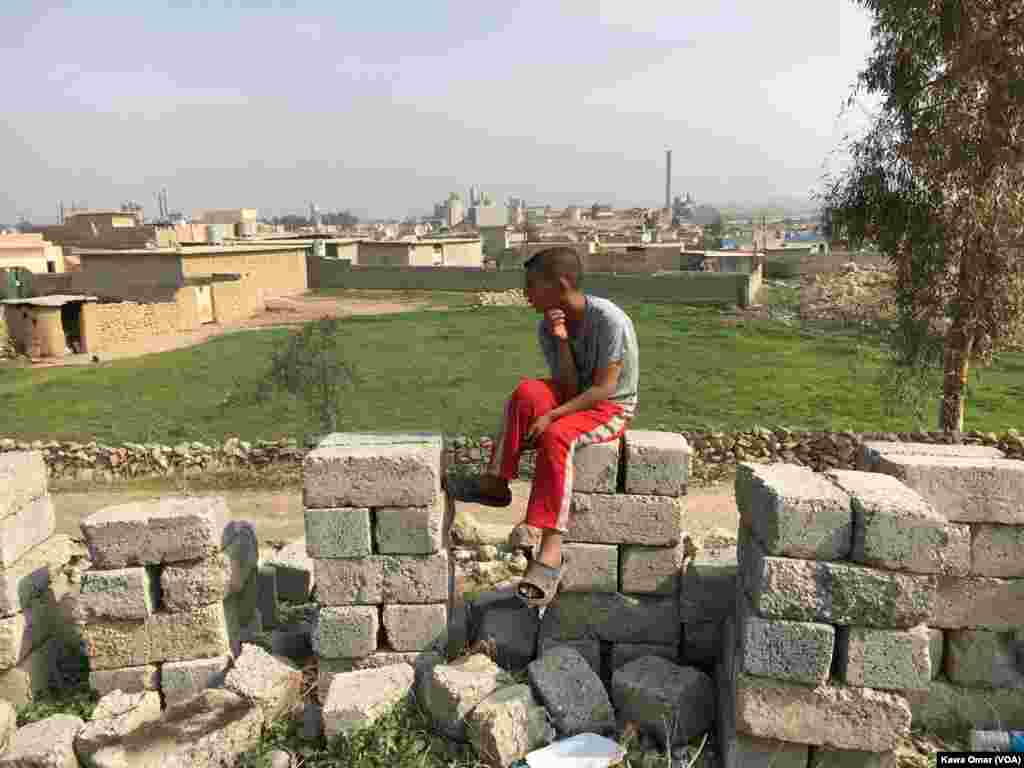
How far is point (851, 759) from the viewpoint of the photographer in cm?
433

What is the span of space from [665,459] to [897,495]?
1.45m

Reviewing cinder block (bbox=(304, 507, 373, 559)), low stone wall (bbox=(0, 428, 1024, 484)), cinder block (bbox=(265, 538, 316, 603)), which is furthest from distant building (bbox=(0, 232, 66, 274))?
cinder block (bbox=(304, 507, 373, 559))

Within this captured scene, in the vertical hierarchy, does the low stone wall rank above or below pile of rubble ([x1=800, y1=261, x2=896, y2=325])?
below

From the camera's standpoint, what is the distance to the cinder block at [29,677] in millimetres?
5352

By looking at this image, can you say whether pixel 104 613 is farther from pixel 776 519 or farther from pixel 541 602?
pixel 776 519

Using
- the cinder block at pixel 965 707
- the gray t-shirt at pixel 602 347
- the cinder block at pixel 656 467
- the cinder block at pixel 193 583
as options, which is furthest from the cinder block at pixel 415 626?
the cinder block at pixel 965 707

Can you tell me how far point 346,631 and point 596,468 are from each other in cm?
216

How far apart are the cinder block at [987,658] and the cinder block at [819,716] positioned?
1262 millimetres

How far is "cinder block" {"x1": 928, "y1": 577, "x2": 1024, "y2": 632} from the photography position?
4.98m

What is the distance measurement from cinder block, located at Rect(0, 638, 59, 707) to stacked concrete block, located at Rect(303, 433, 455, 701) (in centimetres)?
229

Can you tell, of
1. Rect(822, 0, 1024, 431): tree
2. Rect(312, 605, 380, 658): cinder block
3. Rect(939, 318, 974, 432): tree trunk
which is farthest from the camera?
Rect(939, 318, 974, 432): tree trunk

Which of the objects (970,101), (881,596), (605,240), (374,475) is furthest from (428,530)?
(605,240)

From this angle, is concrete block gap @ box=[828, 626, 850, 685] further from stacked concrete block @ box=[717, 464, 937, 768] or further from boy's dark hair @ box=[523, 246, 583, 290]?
boy's dark hair @ box=[523, 246, 583, 290]

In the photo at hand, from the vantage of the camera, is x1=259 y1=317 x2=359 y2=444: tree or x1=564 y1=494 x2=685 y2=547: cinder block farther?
x1=259 y1=317 x2=359 y2=444: tree
